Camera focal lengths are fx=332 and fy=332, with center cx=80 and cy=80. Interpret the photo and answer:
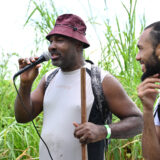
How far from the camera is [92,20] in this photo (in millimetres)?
3791

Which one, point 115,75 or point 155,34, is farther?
point 115,75

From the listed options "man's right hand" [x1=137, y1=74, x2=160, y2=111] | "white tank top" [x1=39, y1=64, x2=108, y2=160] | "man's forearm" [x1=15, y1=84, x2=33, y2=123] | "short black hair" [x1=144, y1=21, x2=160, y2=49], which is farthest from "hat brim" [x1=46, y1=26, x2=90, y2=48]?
"man's right hand" [x1=137, y1=74, x2=160, y2=111]

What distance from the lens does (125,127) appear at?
7.41 feet

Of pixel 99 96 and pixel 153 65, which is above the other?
pixel 153 65

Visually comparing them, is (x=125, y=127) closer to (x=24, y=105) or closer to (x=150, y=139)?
(x=150, y=139)

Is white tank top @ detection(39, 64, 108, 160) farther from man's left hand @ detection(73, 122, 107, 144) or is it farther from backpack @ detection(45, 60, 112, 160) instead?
man's left hand @ detection(73, 122, 107, 144)

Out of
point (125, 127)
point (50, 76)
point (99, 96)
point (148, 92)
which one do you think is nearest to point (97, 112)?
point (99, 96)

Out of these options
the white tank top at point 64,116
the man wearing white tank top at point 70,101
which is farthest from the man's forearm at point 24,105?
the white tank top at point 64,116

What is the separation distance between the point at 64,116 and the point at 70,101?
11 centimetres

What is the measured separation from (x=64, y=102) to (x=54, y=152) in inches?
14.0

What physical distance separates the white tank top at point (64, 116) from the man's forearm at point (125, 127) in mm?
218

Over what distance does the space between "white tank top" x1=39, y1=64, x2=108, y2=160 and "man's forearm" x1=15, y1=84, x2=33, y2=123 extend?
135 millimetres

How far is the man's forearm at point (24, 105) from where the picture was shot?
8.06 ft

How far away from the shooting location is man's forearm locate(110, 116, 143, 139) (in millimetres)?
2240
